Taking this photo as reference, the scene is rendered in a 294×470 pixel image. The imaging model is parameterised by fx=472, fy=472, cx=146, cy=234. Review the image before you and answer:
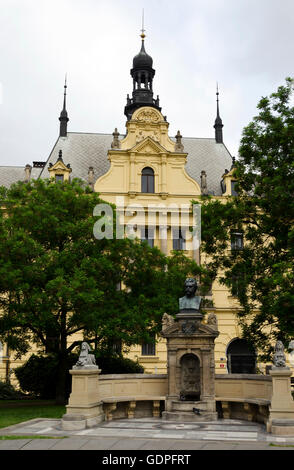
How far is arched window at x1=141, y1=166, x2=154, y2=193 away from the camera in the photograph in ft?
124

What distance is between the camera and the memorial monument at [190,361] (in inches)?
632

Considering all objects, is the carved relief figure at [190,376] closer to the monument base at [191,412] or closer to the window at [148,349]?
the monument base at [191,412]

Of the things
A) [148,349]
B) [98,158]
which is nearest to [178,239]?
[148,349]

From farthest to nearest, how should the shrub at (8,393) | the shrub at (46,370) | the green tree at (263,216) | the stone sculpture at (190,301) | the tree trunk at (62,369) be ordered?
the shrub at (8,393), the shrub at (46,370), the tree trunk at (62,369), the green tree at (263,216), the stone sculpture at (190,301)

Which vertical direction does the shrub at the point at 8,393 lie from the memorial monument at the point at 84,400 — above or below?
below

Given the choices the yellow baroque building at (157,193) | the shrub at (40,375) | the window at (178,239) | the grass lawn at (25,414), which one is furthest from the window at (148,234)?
the grass lawn at (25,414)

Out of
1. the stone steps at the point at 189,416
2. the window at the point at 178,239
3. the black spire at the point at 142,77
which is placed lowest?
the stone steps at the point at 189,416

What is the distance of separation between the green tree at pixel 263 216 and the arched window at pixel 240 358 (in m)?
15.1

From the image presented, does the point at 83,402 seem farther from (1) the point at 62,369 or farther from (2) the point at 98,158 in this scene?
(2) the point at 98,158

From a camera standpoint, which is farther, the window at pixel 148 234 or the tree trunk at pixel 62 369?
the window at pixel 148 234

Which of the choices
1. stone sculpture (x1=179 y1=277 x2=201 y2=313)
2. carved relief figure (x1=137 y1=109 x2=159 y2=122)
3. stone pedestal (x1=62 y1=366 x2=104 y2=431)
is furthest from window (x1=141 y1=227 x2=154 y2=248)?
stone pedestal (x1=62 y1=366 x2=104 y2=431)

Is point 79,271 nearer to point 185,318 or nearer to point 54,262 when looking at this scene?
point 54,262

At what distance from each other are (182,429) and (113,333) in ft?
25.5

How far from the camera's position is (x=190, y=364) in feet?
54.9
